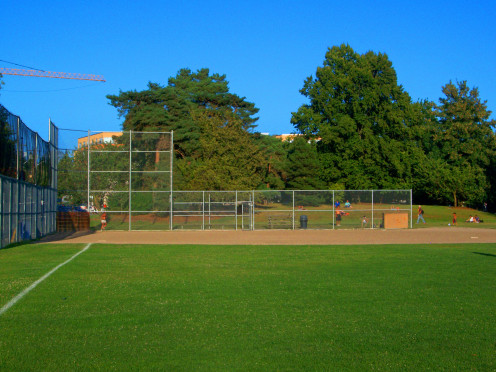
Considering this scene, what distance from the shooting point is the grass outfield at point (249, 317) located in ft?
18.9

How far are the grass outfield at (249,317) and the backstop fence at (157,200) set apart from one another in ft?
61.3

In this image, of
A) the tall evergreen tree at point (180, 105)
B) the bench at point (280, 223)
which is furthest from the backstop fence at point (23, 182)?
the tall evergreen tree at point (180, 105)

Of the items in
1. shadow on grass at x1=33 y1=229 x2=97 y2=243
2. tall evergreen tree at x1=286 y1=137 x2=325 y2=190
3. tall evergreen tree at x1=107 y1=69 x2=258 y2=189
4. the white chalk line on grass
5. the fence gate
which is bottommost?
shadow on grass at x1=33 y1=229 x2=97 y2=243

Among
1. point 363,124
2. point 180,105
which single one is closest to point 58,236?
→ point 180,105

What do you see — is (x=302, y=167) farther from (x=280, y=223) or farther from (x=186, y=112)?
(x=280, y=223)

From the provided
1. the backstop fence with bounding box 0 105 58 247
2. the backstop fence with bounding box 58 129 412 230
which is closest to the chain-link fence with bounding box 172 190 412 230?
the backstop fence with bounding box 58 129 412 230

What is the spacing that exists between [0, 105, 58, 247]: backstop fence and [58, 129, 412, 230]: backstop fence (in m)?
2.67

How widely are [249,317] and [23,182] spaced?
1819 centimetres

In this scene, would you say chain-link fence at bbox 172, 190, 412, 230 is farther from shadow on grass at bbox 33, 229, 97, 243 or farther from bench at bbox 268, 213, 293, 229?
shadow on grass at bbox 33, 229, 97, 243

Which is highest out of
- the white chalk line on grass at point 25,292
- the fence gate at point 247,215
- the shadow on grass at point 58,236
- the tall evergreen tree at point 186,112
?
the tall evergreen tree at point 186,112

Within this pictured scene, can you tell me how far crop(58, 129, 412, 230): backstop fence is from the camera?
33.6 metres

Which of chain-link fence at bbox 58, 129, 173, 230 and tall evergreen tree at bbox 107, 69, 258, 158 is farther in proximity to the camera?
tall evergreen tree at bbox 107, 69, 258, 158

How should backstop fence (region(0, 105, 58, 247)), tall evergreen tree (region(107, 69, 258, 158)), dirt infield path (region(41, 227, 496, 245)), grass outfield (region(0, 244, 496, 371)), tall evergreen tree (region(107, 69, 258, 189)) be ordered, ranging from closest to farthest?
grass outfield (region(0, 244, 496, 371)) → backstop fence (region(0, 105, 58, 247)) → dirt infield path (region(41, 227, 496, 245)) → tall evergreen tree (region(107, 69, 258, 189)) → tall evergreen tree (region(107, 69, 258, 158))

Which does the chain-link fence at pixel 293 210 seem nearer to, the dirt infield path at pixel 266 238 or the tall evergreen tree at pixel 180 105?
the dirt infield path at pixel 266 238
